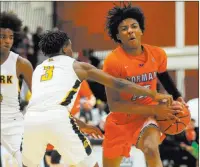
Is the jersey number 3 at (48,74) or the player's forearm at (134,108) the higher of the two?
the jersey number 3 at (48,74)

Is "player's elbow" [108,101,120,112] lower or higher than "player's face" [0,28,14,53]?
lower

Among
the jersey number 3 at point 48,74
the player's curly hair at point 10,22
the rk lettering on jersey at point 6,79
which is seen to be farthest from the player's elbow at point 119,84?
the player's curly hair at point 10,22

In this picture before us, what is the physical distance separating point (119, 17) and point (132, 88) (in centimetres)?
98

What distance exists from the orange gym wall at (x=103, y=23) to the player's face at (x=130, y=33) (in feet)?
33.8

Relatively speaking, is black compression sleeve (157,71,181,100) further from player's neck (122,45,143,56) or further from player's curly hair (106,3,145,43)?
player's curly hair (106,3,145,43)

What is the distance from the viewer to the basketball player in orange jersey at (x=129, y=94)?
16.4ft

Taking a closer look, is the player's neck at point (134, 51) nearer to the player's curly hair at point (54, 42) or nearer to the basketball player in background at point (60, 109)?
the basketball player in background at point (60, 109)

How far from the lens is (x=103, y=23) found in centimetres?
1634

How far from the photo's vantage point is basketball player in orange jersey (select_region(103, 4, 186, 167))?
500cm

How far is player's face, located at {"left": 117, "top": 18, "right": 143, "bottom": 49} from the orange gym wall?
406 inches

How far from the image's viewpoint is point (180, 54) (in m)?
15.7

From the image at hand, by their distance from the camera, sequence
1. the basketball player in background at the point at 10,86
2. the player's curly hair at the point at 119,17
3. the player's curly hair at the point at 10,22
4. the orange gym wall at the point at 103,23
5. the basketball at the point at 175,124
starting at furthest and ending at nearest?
the orange gym wall at the point at 103,23
the player's curly hair at the point at 10,22
the basketball player in background at the point at 10,86
the player's curly hair at the point at 119,17
the basketball at the point at 175,124

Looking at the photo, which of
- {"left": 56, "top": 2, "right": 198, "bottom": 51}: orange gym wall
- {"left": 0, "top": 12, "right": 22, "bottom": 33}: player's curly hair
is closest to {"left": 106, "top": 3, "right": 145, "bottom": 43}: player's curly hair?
{"left": 0, "top": 12, "right": 22, "bottom": 33}: player's curly hair

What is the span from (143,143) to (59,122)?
0.85 m
